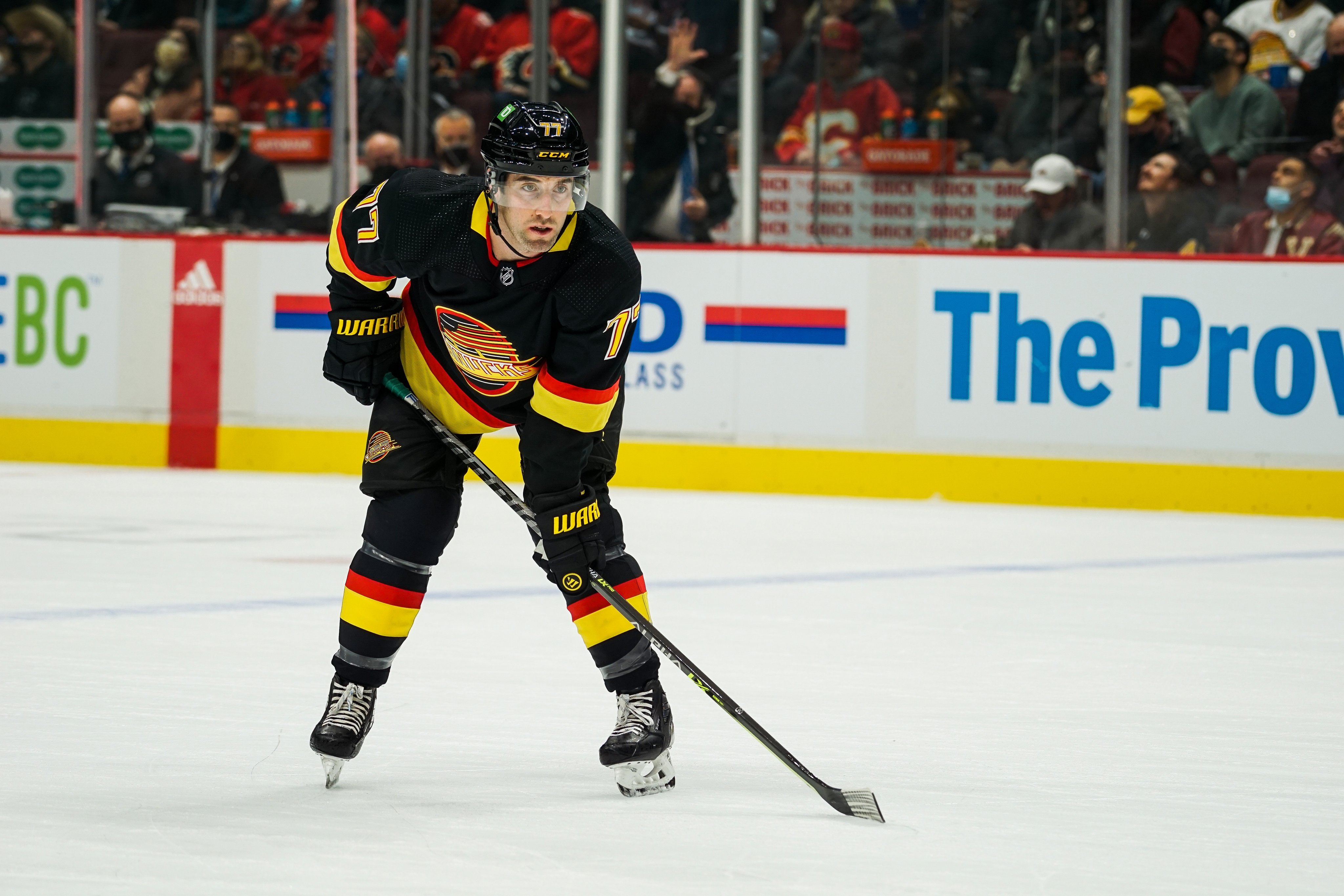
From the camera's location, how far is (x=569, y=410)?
112 inches

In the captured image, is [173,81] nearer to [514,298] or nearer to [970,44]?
[970,44]

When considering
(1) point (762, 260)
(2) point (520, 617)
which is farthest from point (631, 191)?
(2) point (520, 617)

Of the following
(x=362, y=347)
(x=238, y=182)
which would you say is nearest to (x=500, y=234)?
(x=362, y=347)

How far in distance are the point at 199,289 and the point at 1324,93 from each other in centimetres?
485

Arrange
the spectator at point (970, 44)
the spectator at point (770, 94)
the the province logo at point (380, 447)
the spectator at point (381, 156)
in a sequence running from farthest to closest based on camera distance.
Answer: the spectator at point (381, 156) → the spectator at point (970, 44) → the spectator at point (770, 94) → the the province logo at point (380, 447)

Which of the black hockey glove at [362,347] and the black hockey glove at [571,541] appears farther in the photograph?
the black hockey glove at [362,347]

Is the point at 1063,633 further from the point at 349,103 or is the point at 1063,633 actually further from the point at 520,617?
the point at 349,103

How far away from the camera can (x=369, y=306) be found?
3.02 metres

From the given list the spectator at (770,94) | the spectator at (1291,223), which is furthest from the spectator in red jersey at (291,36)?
the spectator at (1291,223)

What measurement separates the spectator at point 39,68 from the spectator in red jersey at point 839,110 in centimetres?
346

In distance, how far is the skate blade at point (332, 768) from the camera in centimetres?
289

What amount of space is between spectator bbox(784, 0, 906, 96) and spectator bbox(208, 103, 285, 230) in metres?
2.45

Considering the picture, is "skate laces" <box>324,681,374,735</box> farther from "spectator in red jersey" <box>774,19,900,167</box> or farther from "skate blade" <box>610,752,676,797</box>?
"spectator in red jersey" <box>774,19,900,167</box>

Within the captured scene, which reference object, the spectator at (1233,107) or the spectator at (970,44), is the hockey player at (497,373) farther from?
the spectator at (970,44)
